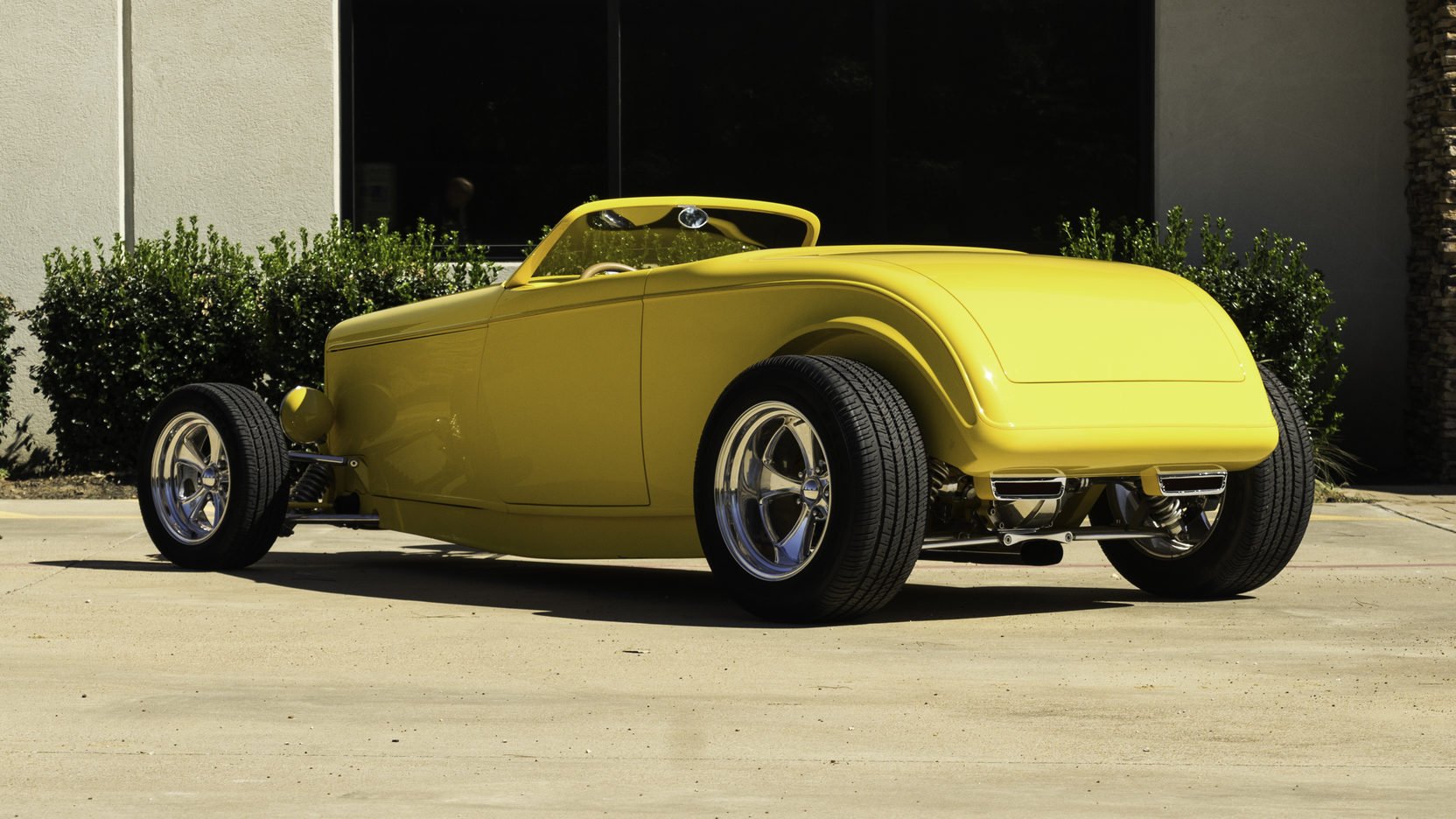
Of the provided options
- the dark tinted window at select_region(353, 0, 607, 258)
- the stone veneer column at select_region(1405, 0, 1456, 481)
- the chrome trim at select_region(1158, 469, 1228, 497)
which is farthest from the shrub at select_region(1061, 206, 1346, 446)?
the chrome trim at select_region(1158, 469, 1228, 497)

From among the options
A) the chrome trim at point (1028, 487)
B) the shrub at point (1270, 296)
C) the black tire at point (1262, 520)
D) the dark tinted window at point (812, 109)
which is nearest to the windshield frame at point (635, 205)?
the black tire at point (1262, 520)

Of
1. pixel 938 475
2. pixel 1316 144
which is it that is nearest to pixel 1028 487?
pixel 938 475

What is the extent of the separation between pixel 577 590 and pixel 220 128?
727cm

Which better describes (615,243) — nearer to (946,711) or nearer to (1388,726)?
(946,711)

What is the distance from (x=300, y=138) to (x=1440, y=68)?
7481 mm

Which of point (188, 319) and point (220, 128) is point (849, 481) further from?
point (220, 128)

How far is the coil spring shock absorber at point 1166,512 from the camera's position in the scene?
582cm

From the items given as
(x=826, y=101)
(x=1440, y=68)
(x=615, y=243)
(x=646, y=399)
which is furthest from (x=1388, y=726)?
(x=826, y=101)

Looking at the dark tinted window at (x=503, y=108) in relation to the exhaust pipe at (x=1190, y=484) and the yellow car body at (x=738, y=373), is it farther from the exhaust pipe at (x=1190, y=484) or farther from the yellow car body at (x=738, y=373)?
the exhaust pipe at (x=1190, y=484)

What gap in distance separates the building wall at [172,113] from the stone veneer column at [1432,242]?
7243 millimetres

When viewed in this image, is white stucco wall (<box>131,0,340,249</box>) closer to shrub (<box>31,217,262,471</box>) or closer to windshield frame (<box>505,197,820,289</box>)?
shrub (<box>31,217,262,471</box>)

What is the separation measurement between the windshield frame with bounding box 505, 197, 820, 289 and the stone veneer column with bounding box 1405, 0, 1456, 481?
5713 mm

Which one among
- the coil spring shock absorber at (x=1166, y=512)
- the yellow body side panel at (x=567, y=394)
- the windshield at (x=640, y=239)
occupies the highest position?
the windshield at (x=640, y=239)

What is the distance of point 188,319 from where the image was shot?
1134cm
